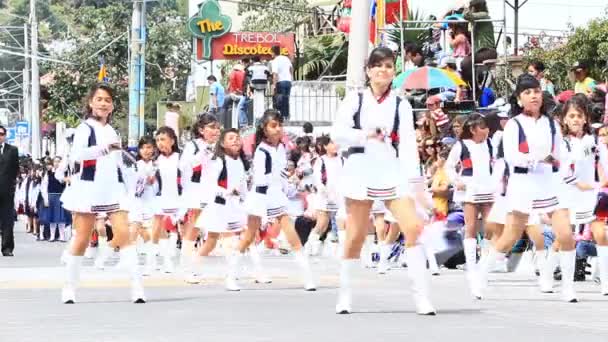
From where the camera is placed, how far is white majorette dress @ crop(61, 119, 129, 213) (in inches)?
577

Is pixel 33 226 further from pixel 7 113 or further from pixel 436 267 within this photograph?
pixel 7 113

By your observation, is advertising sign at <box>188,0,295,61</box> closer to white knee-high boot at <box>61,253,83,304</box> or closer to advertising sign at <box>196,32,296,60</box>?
advertising sign at <box>196,32,296,60</box>

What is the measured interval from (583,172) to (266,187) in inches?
138

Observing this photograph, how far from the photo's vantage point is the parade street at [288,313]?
11.1 m

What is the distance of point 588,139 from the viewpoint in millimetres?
15797

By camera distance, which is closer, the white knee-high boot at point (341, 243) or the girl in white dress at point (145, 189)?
the white knee-high boot at point (341, 243)

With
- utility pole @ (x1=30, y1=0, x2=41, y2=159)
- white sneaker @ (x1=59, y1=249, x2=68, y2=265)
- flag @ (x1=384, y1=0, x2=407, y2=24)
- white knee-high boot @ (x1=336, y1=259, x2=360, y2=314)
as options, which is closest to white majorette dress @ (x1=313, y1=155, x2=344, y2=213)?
white sneaker @ (x1=59, y1=249, x2=68, y2=265)

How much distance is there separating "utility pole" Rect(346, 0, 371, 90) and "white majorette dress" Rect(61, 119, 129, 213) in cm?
971

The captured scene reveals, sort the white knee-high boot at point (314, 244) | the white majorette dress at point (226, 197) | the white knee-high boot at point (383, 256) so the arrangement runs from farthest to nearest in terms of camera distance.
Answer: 1. the white knee-high boot at point (314, 244)
2. the white knee-high boot at point (383, 256)
3. the white majorette dress at point (226, 197)

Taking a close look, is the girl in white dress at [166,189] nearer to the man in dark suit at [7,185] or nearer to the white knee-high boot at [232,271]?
the white knee-high boot at [232,271]

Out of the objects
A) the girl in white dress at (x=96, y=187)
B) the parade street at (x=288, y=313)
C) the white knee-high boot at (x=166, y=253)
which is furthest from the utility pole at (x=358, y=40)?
the girl in white dress at (x=96, y=187)

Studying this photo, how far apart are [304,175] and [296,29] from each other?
27.7 metres

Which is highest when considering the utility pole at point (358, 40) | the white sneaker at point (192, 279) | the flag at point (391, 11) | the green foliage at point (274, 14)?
the green foliage at point (274, 14)

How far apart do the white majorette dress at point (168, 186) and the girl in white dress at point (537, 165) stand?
7.65 metres
